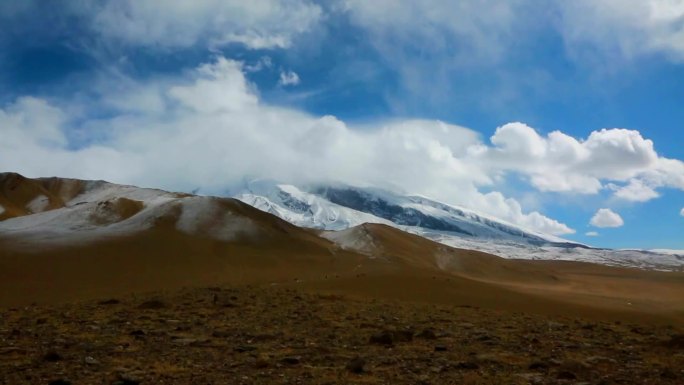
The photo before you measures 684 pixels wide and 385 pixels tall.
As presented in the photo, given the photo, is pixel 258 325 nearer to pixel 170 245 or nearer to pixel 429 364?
pixel 429 364

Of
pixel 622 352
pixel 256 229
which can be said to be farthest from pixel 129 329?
pixel 256 229

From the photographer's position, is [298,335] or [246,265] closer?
[298,335]

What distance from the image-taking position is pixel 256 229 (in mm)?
78562

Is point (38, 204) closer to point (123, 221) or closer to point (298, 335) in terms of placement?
point (123, 221)

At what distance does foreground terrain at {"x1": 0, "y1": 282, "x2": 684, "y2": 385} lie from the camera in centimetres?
1241

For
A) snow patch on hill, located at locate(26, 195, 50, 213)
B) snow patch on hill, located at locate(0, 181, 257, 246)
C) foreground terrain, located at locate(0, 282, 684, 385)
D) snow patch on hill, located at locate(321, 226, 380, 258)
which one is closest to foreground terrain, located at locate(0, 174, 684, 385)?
foreground terrain, located at locate(0, 282, 684, 385)

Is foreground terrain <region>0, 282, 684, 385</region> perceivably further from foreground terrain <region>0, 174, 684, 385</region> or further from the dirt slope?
the dirt slope

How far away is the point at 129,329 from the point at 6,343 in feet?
11.5

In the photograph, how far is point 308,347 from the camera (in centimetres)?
1579

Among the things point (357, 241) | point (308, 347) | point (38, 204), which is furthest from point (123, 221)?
point (38, 204)

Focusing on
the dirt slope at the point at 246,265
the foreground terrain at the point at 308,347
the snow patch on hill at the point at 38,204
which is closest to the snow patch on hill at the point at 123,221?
the dirt slope at the point at 246,265

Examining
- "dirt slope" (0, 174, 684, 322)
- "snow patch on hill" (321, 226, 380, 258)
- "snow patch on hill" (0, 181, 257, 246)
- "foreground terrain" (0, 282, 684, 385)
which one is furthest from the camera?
"snow patch on hill" (321, 226, 380, 258)

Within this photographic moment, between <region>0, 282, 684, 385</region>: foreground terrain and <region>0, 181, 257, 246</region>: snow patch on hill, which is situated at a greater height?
<region>0, 181, 257, 246</region>: snow patch on hill

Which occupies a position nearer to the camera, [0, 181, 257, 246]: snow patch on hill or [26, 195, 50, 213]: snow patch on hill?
[0, 181, 257, 246]: snow patch on hill
